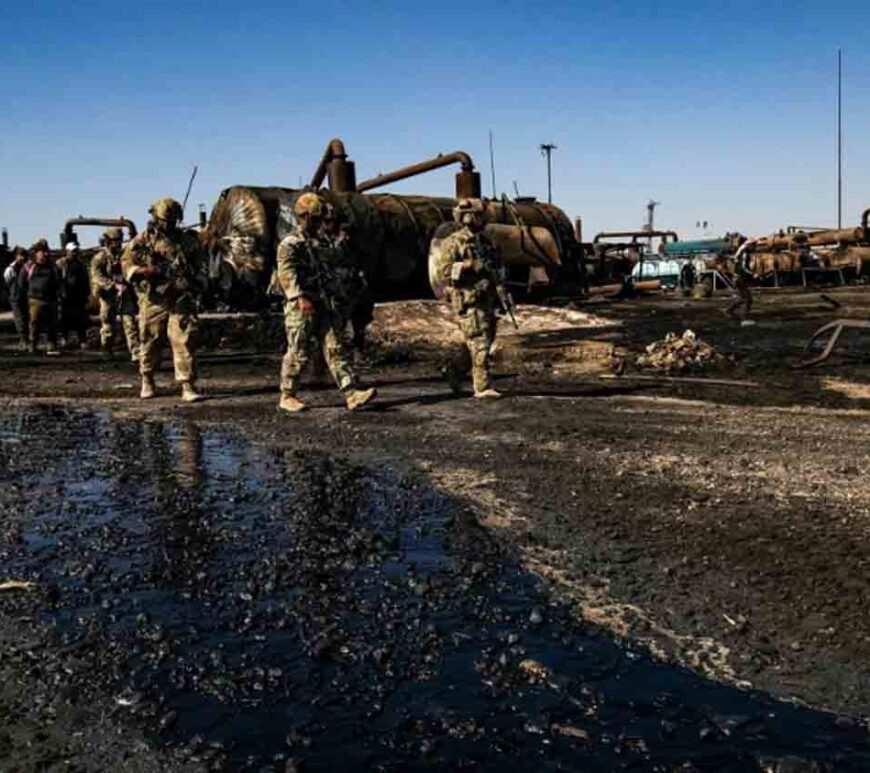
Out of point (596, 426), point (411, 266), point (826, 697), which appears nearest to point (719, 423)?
point (596, 426)

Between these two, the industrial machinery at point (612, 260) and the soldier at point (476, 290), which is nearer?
the soldier at point (476, 290)

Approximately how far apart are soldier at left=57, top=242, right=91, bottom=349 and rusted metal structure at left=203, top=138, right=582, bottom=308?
7.58 feet

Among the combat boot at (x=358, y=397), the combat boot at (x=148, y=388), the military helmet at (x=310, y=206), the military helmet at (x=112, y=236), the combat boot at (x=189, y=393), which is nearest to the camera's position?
the combat boot at (x=358, y=397)

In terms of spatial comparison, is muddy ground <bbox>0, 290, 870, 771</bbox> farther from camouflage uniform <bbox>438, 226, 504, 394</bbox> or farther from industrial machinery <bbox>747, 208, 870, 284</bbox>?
industrial machinery <bbox>747, 208, 870, 284</bbox>

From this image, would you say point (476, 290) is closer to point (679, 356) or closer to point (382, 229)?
point (679, 356)

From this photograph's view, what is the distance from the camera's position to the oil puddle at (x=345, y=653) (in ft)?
8.21

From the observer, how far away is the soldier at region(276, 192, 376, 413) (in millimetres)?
8289

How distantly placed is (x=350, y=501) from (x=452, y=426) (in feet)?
7.74

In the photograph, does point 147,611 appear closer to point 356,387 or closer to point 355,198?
point 356,387

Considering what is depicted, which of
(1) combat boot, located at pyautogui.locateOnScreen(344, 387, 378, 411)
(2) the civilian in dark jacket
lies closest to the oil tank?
(2) the civilian in dark jacket

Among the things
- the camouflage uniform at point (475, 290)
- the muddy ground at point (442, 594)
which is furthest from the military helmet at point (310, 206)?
the muddy ground at point (442, 594)

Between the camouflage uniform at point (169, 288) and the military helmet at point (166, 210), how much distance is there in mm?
159

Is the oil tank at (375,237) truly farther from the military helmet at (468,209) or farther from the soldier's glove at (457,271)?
the soldier's glove at (457,271)

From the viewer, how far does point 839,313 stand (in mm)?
18719
